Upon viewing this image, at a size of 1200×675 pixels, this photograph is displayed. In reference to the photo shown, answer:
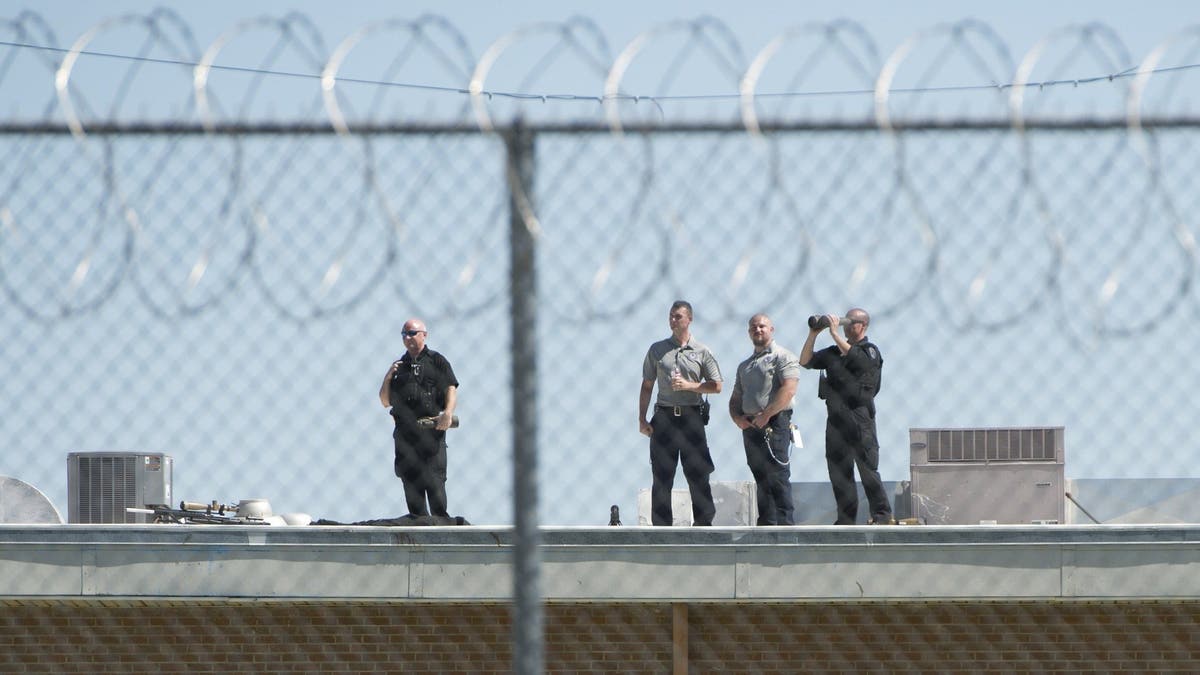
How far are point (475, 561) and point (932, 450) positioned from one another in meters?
4.64

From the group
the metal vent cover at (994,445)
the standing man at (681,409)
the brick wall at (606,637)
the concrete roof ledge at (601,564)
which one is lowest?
the brick wall at (606,637)

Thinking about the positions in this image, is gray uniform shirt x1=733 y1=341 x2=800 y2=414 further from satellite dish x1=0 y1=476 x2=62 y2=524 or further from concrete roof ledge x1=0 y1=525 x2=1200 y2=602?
satellite dish x1=0 y1=476 x2=62 y2=524

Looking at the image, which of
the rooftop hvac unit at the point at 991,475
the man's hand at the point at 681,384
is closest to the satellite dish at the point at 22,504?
the man's hand at the point at 681,384

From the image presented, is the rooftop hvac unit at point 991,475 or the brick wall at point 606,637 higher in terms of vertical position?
the rooftop hvac unit at point 991,475

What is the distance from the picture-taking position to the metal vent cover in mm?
12289

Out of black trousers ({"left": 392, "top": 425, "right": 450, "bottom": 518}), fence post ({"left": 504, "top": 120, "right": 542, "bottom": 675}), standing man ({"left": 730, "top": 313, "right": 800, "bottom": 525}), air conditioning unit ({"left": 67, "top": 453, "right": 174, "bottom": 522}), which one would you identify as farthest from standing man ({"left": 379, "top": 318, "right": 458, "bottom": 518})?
fence post ({"left": 504, "top": 120, "right": 542, "bottom": 675})

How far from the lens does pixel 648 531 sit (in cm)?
913

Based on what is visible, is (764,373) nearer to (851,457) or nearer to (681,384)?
(681,384)

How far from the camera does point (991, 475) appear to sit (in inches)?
503

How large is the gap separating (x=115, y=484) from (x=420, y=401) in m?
5.05

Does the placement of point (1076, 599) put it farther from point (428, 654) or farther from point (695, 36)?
point (695, 36)

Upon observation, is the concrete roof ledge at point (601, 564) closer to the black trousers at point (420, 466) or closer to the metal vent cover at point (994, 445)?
the black trousers at point (420, 466)

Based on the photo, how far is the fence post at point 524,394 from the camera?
143 inches

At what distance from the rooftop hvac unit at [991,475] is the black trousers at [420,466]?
15.3ft
